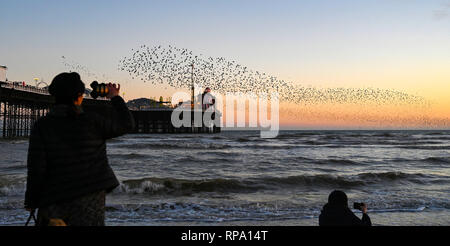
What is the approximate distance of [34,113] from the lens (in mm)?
67312

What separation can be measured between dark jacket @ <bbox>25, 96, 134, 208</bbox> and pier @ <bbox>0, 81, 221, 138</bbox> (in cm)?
4386

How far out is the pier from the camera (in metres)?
55.4

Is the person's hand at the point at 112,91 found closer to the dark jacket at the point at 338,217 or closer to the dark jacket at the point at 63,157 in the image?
the dark jacket at the point at 63,157

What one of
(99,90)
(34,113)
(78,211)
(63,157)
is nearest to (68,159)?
(63,157)

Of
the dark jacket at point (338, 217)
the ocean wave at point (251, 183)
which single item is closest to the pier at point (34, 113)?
the ocean wave at point (251, 183)

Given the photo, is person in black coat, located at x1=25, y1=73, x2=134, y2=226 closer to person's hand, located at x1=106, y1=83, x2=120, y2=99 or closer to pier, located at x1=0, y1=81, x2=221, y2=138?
person's hand, located at x1=106, y1=83, x2=120, y2=99

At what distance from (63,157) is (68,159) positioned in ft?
0.10

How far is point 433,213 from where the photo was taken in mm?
7910

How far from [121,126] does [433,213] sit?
786cm

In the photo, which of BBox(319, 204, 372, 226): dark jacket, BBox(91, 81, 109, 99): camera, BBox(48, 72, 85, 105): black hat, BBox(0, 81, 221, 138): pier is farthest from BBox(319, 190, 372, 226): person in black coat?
BBox(0, 81, 221, 138): pier

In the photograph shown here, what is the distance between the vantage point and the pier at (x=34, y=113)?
182 ft

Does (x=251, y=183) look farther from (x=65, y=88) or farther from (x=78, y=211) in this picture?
(x=65, y=88)
